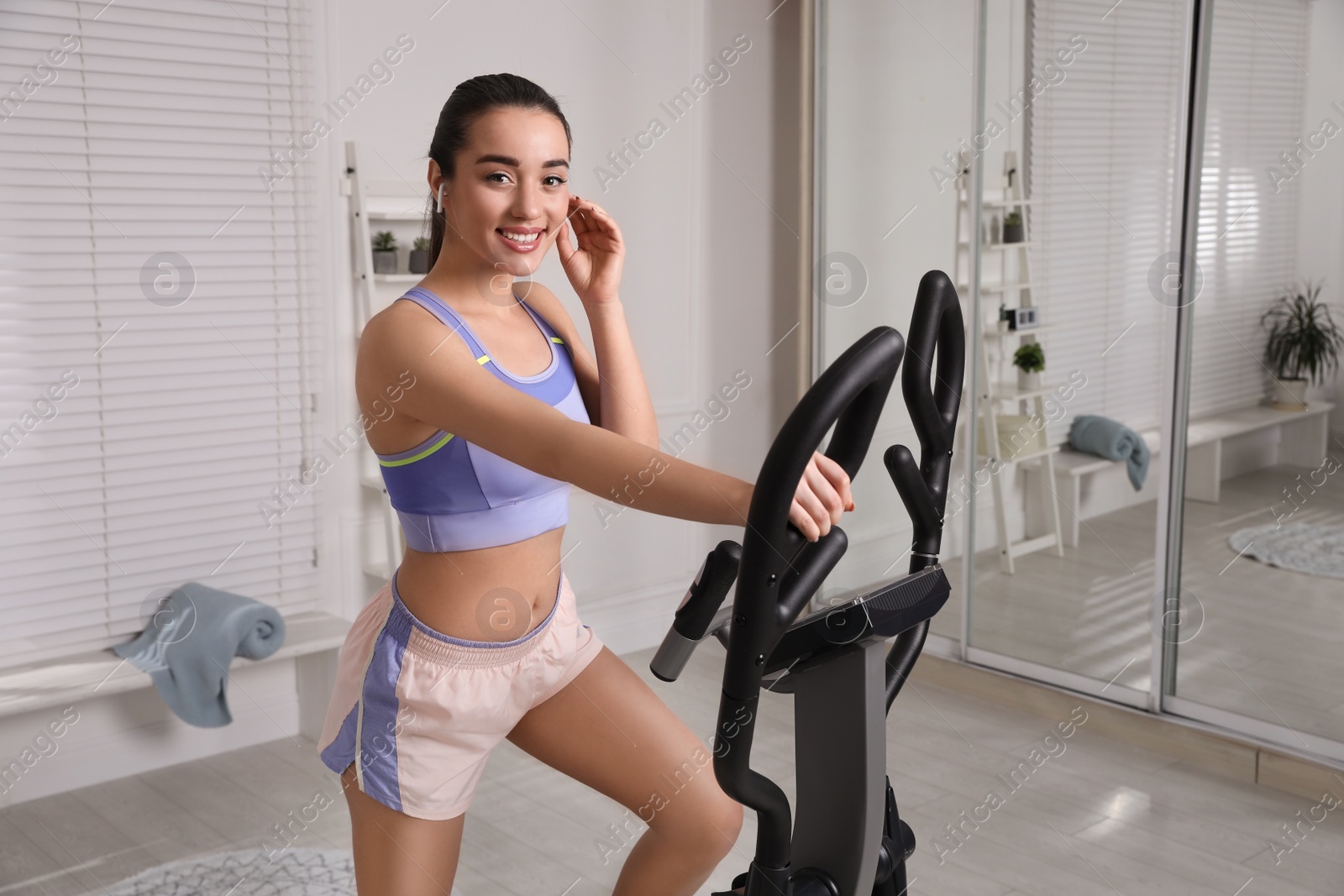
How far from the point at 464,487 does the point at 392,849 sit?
1.43ft

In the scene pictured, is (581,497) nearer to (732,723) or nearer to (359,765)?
(359,765)

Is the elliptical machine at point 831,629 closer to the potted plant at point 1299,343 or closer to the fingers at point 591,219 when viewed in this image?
the fingers at point 591,219

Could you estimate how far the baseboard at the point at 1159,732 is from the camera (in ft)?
8.90

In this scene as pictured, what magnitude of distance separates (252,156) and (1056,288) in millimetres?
2179

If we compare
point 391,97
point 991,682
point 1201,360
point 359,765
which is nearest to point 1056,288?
point 1201,360

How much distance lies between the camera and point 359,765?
1377 mm

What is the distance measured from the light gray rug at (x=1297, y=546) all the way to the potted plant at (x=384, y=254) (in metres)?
2.28

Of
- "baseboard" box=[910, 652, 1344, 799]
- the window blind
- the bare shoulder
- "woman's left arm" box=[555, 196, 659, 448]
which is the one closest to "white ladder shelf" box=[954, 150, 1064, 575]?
"baseboard" box=[910, 652, 1344, 799]

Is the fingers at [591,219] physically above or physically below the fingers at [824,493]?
above

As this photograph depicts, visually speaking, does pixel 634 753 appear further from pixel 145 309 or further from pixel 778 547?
pixel 145 309

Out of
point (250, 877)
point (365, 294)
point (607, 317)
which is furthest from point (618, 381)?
point (365, 294)

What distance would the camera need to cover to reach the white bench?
8.97 feet

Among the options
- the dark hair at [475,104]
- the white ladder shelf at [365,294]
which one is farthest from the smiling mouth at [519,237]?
the white ladder shelf at [365,294]

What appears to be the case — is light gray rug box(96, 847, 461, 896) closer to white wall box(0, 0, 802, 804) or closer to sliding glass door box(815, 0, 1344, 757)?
white wall box(0, 0, 802, 804)
